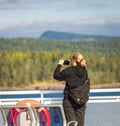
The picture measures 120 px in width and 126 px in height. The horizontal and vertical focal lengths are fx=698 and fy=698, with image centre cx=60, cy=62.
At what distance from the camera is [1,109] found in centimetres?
809

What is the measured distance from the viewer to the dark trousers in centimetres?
869

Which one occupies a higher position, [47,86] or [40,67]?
[40,67]

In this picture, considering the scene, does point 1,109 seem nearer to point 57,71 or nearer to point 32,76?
point 57,71

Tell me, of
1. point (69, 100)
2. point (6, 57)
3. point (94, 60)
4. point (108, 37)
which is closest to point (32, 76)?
point (6, 57)

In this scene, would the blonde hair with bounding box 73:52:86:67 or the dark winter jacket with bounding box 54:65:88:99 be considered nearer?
the blonde hair with bounding box 73:52:86:67

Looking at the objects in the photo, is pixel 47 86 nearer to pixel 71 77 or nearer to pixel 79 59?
pixel 71 77

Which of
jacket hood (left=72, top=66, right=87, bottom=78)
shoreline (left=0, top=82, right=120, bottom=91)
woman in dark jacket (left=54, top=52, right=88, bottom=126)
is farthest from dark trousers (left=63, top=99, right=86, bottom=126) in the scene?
shoreline (left=0, top=82, right=120, bottom=91)

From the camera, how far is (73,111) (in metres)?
8.73

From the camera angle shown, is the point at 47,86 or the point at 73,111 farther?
the point at 47,86

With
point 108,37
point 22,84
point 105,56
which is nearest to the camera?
point 22,84

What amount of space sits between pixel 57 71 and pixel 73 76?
0.73ft

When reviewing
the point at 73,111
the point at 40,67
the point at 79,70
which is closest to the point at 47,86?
the point at 40,67

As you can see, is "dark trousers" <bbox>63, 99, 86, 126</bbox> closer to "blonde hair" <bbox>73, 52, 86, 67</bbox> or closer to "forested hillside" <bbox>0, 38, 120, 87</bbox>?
"blonde hair" <bbox>73, 52, 86, 67</bbox>

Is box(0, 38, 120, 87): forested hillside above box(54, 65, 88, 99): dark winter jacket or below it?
below
